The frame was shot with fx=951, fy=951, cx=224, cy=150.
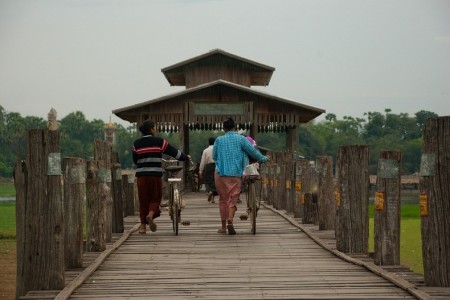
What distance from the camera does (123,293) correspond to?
7801mm

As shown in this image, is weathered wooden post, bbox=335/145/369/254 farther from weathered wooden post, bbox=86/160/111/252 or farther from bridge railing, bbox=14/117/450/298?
weathered wooden post, bbox=86/160/111/252

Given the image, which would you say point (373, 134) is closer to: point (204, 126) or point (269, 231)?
point (204, 126)

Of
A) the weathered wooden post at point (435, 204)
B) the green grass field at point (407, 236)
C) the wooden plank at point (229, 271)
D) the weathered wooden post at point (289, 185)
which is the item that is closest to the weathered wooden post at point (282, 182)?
the weathered wooden post at point (289, 185)

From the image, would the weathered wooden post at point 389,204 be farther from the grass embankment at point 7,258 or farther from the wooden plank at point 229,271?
the grass embankment at point 7,258

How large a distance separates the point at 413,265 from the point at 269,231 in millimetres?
7815

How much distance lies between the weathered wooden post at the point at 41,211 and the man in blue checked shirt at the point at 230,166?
5577mm

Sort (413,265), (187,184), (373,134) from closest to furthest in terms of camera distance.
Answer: (413,265) → (187,184) → (373,134)

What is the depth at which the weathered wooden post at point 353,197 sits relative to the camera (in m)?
10.4

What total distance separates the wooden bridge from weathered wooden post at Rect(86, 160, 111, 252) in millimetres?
176

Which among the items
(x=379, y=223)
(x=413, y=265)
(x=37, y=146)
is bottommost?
(x=413, y=265)

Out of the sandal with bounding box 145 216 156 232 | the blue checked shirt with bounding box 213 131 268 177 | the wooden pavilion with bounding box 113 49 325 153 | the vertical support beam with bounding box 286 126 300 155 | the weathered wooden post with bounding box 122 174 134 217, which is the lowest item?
the sandal with bounding box 145 216 156 232

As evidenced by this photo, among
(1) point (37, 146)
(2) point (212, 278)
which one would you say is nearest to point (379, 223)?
(2) point (212, 278)

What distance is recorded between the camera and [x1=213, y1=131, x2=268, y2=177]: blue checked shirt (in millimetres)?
13414

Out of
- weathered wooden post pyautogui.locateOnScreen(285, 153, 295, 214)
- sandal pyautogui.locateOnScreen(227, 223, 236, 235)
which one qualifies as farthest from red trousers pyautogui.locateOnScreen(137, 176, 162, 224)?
weathered wooden post pyautogui.locateOnScreen(285, 153, 295, 214)
